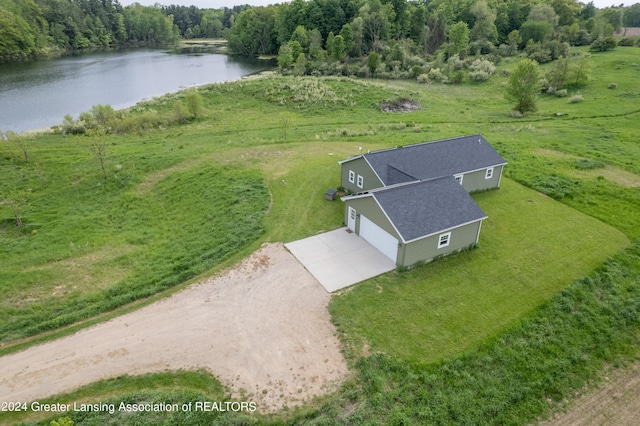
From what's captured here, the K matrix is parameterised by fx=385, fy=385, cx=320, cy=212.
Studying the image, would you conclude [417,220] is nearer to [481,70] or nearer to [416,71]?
[416,71]

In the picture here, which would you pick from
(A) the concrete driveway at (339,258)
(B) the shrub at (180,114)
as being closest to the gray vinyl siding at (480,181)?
(A) the concrete driveway at (339,258)

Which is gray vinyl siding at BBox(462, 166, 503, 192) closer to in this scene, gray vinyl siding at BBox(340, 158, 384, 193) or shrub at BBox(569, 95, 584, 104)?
gray vinyl siding at BBox(340, 158, 384, 193)

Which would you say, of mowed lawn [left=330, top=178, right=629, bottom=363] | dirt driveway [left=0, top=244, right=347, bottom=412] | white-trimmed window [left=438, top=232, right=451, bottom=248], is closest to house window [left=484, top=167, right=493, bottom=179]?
Answer: mowed lawn [left=330, top=178, right=629, bottom=363]

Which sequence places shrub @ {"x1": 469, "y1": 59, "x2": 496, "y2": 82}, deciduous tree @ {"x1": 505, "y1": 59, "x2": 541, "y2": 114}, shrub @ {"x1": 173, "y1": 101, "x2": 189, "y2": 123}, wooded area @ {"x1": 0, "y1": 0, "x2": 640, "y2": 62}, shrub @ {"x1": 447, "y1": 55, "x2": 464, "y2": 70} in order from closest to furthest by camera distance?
deciduous tree @ {"x1": 505, "y1": 59, "x2": 541, "y2": 114} → shrub @ {"x1": 173, "y1": 101, "x2": 189, "y2": 123} → shrub @ {"x1": 469, "y1": 59, "x2": 496, "y2": 82} → shrub @ {"x1": 447, "y1": 55, "x2": 464, "y2": 70} → wooded area @ {"x1": 0, "y1": 0, "x2": 640, "y2": 62}

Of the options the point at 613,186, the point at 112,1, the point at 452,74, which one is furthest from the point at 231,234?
the point at 112,1

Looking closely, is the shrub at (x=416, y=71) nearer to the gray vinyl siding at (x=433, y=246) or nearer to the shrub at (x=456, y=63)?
the shrub at (x=456, y=63)

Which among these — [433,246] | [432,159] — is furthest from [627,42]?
[433,246]
